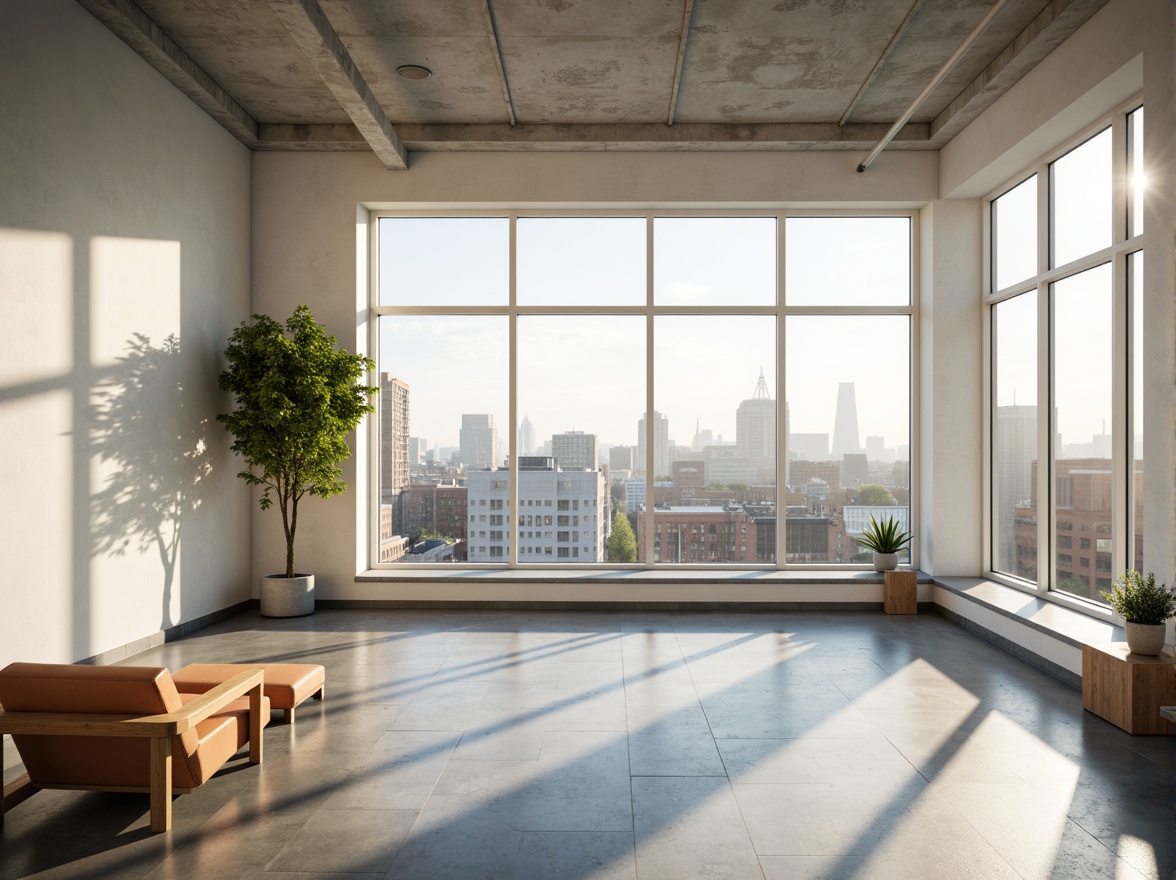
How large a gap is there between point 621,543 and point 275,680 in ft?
14.6

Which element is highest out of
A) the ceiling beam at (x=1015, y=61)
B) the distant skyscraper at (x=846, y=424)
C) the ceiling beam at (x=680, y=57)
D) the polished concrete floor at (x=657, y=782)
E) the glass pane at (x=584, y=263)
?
the ceiling beam at (x=680, y=57)

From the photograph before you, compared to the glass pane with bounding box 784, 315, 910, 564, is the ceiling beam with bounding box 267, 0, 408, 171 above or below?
above

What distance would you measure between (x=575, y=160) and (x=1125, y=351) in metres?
5.04

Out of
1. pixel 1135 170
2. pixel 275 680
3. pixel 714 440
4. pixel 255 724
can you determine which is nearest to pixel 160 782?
pixel 255 724

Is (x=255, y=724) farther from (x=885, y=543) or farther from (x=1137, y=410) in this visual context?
(x=885, y=543)

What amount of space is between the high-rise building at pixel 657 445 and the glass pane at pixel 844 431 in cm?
126

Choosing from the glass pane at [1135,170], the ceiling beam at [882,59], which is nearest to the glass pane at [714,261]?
the ceiling beam at [882,59]

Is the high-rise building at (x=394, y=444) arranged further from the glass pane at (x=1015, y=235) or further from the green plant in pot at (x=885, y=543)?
the glass pane at (x=1015, y=235)

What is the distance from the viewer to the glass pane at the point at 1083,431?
19.5 ft

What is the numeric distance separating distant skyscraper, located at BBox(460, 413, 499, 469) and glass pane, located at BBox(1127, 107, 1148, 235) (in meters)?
5.72

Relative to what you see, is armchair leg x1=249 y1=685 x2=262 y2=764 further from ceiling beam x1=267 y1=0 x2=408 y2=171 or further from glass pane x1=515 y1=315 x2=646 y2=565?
glass pane x1=515 y1=315 x2=646 y2=565

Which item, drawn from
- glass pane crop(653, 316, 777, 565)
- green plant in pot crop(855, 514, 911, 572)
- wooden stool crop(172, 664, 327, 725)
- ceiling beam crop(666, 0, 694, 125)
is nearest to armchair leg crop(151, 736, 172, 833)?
wooden stool crop(172, 664, 327, 725)

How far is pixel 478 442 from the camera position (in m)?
8.50

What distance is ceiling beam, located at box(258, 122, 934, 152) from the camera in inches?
305
